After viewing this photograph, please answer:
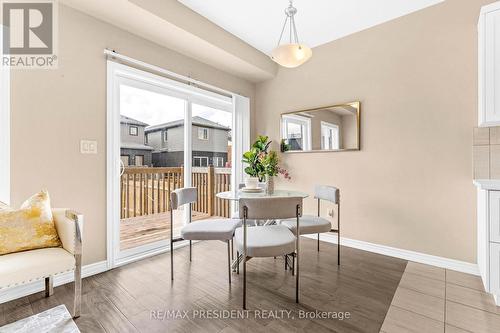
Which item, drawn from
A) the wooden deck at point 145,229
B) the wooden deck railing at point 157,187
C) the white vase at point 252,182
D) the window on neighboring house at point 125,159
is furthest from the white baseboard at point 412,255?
the window on neighboring house at point 125,159

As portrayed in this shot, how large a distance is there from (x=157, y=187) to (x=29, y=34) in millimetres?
1970

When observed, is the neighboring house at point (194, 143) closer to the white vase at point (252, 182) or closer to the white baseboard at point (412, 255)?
the white vase at point (252, 182)

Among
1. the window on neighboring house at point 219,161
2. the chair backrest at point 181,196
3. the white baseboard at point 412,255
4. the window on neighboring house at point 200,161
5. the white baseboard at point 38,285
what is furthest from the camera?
the window on neighboring house at point 219,161

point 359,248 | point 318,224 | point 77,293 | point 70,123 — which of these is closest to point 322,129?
point 318,224

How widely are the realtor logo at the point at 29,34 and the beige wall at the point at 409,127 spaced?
2.94 m

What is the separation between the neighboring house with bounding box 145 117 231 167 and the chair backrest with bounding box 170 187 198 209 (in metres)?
0.74

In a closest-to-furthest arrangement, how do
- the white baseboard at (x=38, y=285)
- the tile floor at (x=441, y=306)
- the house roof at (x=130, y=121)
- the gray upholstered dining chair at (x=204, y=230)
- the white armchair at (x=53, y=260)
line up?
the white armchair at (x=53, y=260) → the tile floor at (x=441, y=306) → the white baseboard at (x=38, y=285) → the gray upholstered dining chair at (x=204, y=230) → the house roof at (x=130, y=121)

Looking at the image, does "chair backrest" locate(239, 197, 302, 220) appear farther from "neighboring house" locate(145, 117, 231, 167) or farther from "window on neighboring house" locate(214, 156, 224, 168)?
"window on neighboring house" locate(214, 156, 224, 168)

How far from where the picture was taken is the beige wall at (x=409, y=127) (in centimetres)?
237

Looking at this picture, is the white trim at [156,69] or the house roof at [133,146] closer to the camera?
the white trim at [156,69]

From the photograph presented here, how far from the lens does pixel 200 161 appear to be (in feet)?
11.4

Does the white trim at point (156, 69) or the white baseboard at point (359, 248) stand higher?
the white trim at point (156, 69)

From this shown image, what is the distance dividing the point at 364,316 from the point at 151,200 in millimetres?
2790

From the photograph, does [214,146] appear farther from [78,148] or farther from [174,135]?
[78,148]
